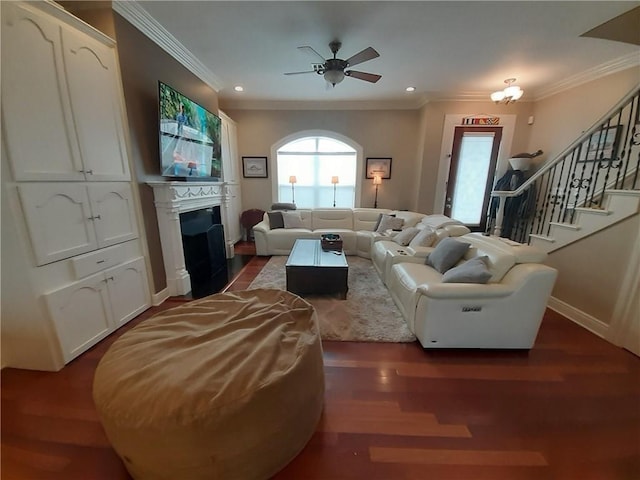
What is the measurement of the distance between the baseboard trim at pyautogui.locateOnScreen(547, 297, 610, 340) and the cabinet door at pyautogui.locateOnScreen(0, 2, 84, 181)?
4.81 metres

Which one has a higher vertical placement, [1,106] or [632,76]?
[632,76]

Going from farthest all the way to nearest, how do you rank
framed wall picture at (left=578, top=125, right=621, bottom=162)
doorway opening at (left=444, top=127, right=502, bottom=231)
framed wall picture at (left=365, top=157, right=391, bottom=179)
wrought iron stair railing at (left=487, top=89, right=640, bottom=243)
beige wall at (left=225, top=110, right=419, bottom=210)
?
framed wall picture at (left=365, top=157, right=391, bottom=179), beige wall at (left=225, top=110, right=419, bottom=210), doorway opening at (left=444, top=127, right=502, bottom=231), wrought iron stair railing at (left=487, top=89, right=640, bottom=243), framed wall picture at (left=578, top=125, right=621, bottom=162)

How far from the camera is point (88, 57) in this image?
2010mm

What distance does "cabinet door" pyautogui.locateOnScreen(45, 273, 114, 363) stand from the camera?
5.99 feet

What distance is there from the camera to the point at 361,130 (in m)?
5.29

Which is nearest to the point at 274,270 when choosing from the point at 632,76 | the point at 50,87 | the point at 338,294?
the point at 338,294

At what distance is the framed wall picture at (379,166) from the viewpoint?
17.7 ft

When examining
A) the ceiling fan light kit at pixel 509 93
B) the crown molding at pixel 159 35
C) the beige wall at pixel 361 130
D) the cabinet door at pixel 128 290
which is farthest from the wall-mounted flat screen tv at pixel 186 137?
the ceiling fan light kit at pixel 509 93

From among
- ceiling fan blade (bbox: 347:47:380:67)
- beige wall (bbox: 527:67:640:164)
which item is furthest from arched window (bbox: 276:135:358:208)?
beige wall (bbox: 527:67:640:164)

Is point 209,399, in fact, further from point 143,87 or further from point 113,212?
point 143,87

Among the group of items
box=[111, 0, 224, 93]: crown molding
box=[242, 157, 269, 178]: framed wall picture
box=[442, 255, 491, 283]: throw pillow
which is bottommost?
box=[442, 255, 491, 283]: throw pillow

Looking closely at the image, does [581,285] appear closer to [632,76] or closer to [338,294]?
[338,294]

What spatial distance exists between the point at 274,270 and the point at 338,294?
4.06ft

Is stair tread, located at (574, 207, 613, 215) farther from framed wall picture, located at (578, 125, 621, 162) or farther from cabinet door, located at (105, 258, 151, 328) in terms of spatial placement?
cabinet door, located at (105, 258, 151, 328)
